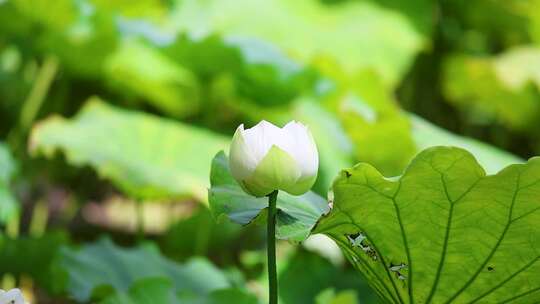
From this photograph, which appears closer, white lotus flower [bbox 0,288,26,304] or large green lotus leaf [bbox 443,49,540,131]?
white lotus flower [bbox 0,288,26,304]

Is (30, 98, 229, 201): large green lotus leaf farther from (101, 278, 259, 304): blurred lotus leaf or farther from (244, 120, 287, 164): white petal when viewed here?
(244, 120, 287, 164): white petal

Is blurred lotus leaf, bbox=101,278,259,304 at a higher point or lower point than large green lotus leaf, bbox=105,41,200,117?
lower

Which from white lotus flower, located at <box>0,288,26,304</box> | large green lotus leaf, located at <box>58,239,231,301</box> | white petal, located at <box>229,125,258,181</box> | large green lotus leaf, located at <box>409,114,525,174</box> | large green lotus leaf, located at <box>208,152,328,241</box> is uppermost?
white petal, located at <box>229,125,258,181</box>

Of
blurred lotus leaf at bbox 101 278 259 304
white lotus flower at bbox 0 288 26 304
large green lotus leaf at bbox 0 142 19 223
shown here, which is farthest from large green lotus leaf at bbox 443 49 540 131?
white lotus flower at bbox 0 288 26 304

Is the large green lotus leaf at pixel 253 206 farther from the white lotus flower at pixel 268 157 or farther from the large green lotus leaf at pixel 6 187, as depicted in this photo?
the large green lotus leaf at pixel 6 187

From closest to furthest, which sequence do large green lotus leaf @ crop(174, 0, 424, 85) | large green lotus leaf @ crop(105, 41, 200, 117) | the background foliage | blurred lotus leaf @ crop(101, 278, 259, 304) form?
blurred lotus leaf @ crop(101, 278, 259, 304) < the background foliage < large green lotus leaf @ crop(105, 41, 200, 117) < large green lotus leaf @ crop(174, 0, 424, 85)

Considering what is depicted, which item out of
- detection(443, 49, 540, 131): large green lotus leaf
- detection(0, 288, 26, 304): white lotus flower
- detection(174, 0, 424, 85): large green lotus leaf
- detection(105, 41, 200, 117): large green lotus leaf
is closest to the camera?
detection(0, 288, 26, 304): white lotus flower

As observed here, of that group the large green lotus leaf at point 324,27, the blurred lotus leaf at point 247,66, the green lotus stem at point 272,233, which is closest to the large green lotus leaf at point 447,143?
the blurred lotus leaf at point 247,66
